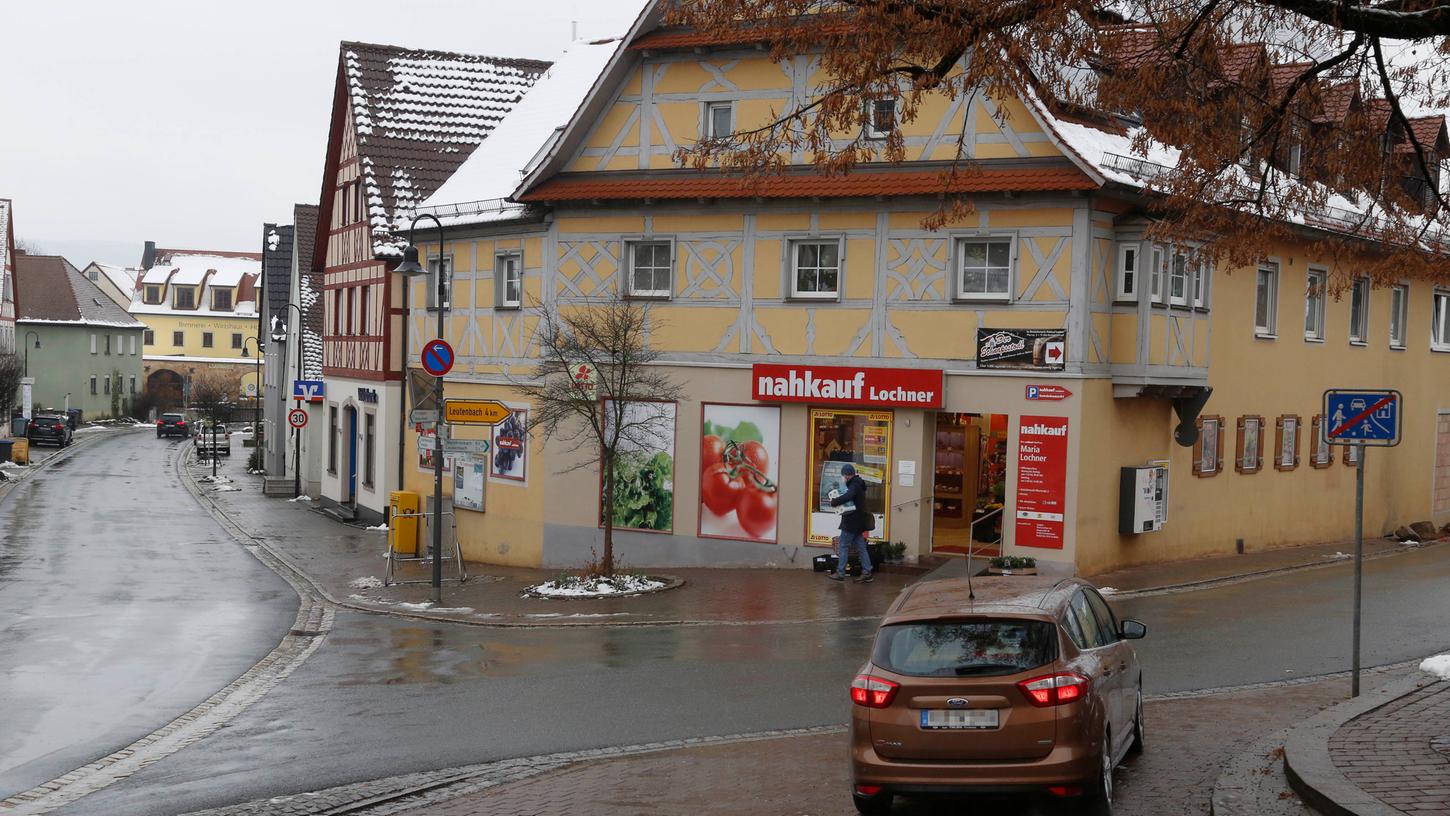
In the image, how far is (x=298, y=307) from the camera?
165 ft

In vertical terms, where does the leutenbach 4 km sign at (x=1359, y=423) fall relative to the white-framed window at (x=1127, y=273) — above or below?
below

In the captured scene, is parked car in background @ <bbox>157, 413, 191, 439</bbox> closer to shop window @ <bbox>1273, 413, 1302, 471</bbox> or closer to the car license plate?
shop window @ <bbox>1273, 413, 1302, 471</bbox>

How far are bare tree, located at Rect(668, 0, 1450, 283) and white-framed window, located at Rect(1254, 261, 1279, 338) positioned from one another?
1191 centimetres

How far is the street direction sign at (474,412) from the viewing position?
23.1 meters

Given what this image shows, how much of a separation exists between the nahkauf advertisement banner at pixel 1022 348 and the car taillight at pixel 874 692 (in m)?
13.4

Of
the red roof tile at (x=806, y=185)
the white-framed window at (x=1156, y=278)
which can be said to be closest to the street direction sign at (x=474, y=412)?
the red roof tile at (x=806, y=185)

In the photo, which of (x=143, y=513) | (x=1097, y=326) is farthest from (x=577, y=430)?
(x=143, y=513)

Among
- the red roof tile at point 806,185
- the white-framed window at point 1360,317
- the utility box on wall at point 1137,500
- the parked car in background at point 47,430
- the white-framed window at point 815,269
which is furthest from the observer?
the parked car in background at point 47,430

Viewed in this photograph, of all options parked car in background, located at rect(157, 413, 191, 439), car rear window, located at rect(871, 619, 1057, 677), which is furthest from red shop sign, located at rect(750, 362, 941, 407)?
parked car in background, located at rect(157, 413, 191, 439)

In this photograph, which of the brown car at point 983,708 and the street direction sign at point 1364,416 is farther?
the street direction sign at point 1364,416

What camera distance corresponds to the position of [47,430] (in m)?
76.9

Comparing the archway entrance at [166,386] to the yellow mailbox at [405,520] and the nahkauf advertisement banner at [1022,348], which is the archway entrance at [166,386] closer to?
the yellow mailbox at [405,520]

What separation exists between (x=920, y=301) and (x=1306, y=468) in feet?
33.8

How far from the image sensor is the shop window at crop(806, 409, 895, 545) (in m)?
23.4
